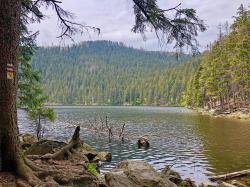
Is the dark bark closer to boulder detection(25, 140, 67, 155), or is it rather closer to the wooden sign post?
the wooden sign post

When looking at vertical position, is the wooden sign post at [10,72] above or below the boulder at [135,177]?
above

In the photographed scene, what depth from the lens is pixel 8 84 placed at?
748 centimetres

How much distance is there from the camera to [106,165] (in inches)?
867

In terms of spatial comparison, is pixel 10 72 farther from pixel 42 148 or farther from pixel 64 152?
pixel 42 148

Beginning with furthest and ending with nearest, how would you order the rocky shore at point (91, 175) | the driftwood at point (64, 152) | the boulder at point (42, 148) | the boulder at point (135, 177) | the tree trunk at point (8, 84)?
the boulder at point (42, 148) → the driftwood at point (64, 152) → the boulder at point (135, 177) → the rocky shore at point (91, 175) → the tree trunk at point (8, 84)

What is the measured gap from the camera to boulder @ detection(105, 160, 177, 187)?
33.4 feet

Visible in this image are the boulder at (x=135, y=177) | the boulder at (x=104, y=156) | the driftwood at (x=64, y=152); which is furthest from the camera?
the boulder at (x=104, y=156)

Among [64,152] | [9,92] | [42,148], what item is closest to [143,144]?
[42,148]

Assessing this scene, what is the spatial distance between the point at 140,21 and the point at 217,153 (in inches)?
715

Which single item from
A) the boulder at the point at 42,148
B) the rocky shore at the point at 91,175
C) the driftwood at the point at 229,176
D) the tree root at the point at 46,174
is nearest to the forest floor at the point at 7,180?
the tree root at the point at 46,174

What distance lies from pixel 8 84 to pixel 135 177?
17.5ft

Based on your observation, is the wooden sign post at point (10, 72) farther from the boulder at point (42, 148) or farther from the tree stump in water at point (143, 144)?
the tree stump in water at point (143, 144)

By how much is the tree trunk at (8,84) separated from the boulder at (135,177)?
3.25 meters

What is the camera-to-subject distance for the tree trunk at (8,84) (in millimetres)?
7410
